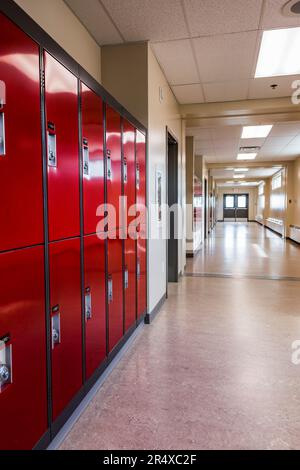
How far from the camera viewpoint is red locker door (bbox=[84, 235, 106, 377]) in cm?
215

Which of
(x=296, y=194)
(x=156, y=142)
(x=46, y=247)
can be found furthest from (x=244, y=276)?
(x=296, y=194)

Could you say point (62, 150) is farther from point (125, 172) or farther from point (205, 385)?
point (205, 385)

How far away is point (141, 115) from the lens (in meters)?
3.62

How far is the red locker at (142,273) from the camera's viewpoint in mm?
3418

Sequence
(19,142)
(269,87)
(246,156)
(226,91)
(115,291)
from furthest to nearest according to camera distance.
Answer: (246,156) < (226,91) < (269,87) < (115,291) < (19,142)

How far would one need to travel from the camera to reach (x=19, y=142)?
1420 millimetres

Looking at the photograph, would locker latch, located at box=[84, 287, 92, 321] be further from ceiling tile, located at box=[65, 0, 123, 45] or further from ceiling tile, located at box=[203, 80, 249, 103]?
ceiling tile, located at box=[203, 80, 249, 103]

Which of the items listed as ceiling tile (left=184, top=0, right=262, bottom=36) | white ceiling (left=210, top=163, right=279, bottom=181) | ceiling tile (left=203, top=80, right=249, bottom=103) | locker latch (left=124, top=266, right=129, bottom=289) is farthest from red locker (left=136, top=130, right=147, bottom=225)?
white ceiling (left=210, top=163, right=279, bottom=181)

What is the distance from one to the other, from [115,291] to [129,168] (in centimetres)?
113

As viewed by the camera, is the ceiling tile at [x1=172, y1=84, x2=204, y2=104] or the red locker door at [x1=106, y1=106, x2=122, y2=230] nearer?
the red locker door at [x1=106, y1=106, x2=122, y2=230]

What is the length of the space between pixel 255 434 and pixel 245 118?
5.19 m

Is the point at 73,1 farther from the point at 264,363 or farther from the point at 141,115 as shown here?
the point at 264,363

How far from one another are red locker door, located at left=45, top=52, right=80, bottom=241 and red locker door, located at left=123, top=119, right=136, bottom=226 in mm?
998
